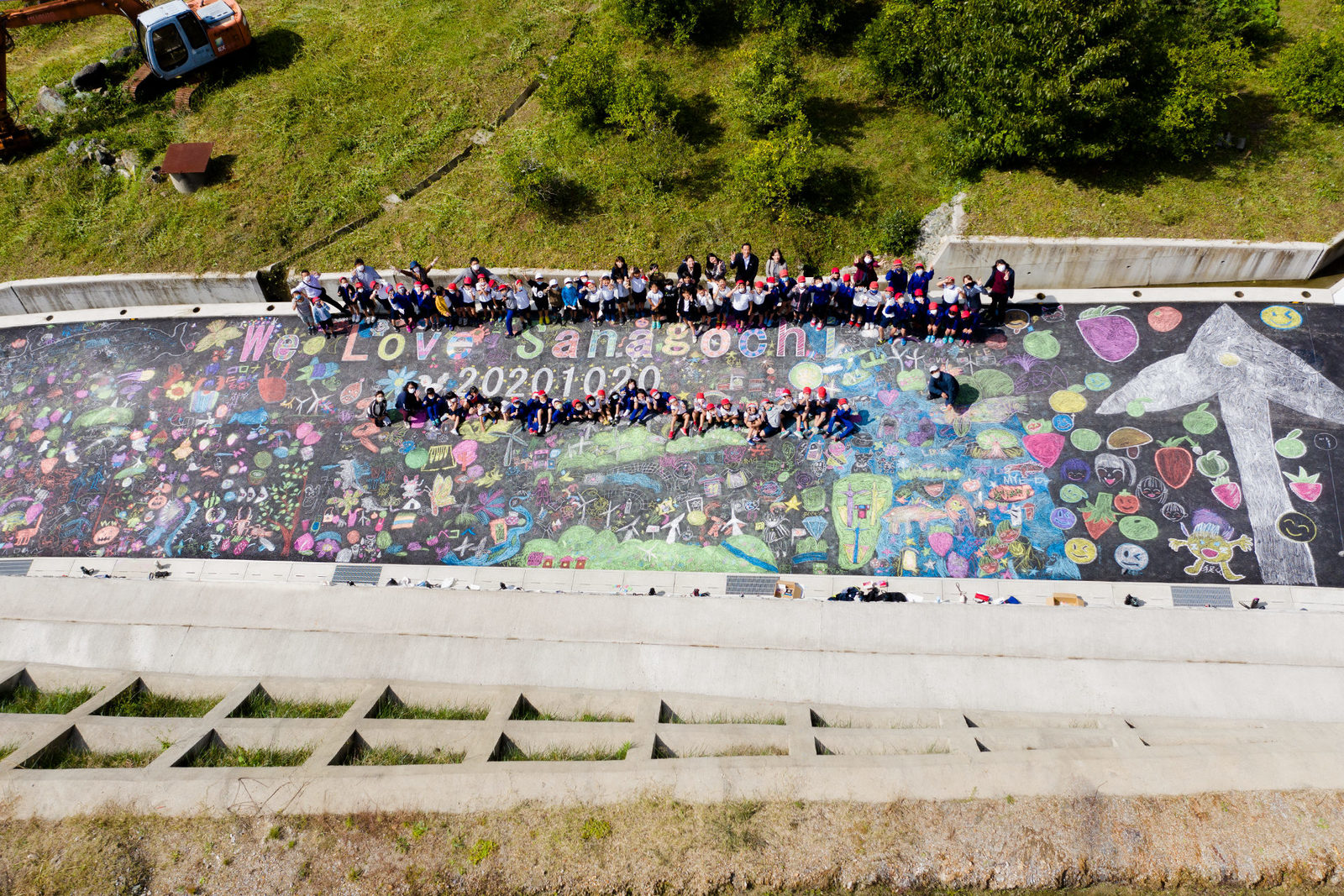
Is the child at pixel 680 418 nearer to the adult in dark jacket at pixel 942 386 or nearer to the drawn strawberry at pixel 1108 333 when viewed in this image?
the adult in dark jacket at pixel 942 386

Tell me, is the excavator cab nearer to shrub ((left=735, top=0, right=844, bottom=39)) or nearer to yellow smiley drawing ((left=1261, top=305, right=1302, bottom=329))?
shrub ((left=735, top=0, right=844, bottom=39))

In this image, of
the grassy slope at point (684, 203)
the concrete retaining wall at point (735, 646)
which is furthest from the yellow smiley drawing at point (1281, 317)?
the grassy slope at point (684, 203)

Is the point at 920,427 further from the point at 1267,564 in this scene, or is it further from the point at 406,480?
the point at 406,480

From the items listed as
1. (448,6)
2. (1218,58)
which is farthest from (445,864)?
(448,6)

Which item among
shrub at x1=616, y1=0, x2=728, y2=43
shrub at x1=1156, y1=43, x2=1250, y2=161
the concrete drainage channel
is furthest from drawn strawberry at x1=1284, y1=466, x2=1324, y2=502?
shrub at x1=616, y1=0, x2=728, y2=43

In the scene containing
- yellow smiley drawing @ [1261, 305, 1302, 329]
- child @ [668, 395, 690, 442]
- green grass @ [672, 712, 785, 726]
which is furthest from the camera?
child @ [668, 395, 690, 442]

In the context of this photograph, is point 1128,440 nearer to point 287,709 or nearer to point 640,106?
point 640,106
